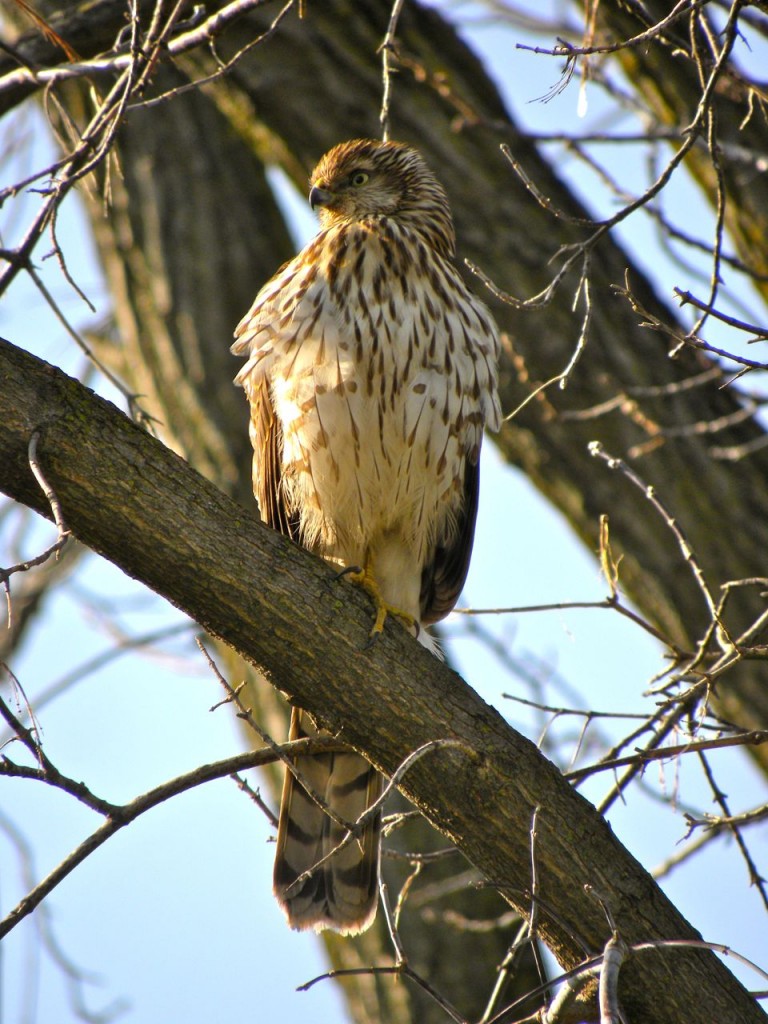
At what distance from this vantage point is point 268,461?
3795 mm

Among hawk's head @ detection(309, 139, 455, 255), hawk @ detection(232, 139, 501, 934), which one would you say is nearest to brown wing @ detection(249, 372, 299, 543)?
hawk @ detection(232, 139, 501, 934)

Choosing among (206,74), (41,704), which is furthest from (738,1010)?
(41,704)

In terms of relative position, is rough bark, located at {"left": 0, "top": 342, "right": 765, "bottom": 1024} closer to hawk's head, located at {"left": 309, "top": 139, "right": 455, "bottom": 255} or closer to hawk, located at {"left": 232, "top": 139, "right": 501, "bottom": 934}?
hawk, located at {"left": 232, "top": 139, "right": 501, "bottom": 934}

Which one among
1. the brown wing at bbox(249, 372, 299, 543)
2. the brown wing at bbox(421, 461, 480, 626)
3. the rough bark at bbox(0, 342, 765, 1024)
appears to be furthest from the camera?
the brown wing at bbox(421, 461, 480, 626)

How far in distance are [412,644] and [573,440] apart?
1.63 metres

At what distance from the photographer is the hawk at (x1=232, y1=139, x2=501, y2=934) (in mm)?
3490

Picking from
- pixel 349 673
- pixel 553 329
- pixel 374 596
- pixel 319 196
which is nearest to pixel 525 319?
pixel 553 329

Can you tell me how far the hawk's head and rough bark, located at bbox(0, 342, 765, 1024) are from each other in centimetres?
176

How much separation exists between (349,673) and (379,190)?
2.12 meters

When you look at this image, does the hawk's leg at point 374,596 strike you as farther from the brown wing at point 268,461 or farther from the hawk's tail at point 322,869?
the hawk's tail at point 322,869

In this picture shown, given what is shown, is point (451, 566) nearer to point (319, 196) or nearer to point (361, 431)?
point (361, 431)

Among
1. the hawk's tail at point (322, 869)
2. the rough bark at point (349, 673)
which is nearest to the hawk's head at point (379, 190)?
the rough bark at point (349, 673)

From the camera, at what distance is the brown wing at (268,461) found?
3.71 metres

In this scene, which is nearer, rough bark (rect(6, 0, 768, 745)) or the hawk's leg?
the hawk's leg
